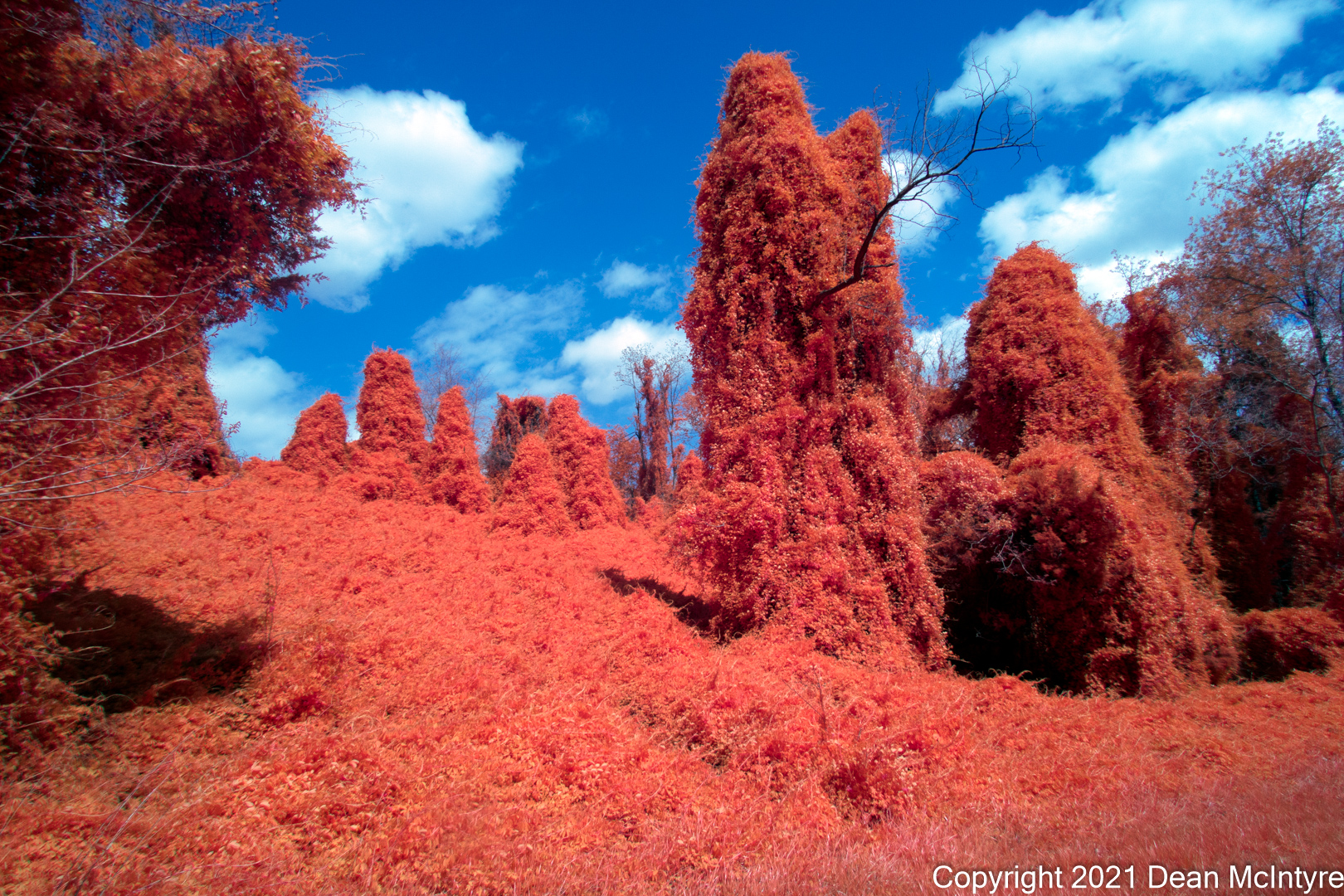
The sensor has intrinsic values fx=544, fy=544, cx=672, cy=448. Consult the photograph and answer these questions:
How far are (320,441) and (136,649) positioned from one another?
567 inches

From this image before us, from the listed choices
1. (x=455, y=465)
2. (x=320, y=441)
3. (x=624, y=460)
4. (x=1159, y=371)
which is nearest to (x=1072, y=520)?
(x=1159, y=371)

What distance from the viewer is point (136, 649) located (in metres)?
5.77

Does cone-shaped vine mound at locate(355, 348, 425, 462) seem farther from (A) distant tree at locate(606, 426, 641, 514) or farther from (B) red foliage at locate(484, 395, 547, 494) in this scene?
(A) distant tree at locate(606, 426, 641, 514)

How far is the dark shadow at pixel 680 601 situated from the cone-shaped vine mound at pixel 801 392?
0.50 m

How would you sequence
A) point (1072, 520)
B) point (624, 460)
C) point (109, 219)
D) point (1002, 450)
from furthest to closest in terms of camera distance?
point (624, 460), point (1002, 450), point (1072, 520), point (109, 219)

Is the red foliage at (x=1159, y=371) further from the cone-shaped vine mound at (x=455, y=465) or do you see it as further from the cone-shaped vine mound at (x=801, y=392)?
the cone-shaped vine mound at (x=455, y=465)

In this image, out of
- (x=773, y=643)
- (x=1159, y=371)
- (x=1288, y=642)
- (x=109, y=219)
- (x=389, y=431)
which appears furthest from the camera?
(x=389, y=431)

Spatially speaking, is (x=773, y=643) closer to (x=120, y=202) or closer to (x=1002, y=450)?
(x=1002, y=450)

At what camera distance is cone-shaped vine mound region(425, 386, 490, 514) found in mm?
19062

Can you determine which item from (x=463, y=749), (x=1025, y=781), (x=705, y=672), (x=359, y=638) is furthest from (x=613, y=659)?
(x=1025, y=781)

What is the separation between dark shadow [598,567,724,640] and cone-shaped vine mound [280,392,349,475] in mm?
11489

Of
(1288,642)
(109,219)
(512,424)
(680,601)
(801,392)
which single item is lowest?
(1288,642)

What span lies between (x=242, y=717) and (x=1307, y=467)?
1885cm

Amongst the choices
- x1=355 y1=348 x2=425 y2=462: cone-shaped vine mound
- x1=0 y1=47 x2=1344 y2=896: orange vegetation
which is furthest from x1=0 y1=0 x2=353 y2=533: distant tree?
x1=355 y1=348 x2=425 y2=462: cone-shaped vine mound
